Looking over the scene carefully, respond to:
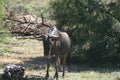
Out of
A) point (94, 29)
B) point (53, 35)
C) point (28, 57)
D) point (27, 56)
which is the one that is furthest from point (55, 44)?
point (27, 56)

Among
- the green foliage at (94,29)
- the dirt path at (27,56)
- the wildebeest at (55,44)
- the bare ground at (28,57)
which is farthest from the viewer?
the green foliage at (94,29)

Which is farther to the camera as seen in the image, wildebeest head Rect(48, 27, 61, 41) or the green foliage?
the green foliage

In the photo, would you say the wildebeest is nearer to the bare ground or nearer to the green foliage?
the bare ground

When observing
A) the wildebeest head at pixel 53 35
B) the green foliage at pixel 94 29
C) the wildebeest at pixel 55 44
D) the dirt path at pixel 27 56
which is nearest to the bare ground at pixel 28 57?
the dirt path at pixel 27 56

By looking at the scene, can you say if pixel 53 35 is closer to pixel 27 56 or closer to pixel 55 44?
pixel 55 44

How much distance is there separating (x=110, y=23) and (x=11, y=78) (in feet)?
18.3

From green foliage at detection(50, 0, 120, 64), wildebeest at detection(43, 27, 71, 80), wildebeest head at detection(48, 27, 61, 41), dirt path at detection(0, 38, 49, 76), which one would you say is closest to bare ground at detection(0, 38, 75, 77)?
dirt path at detection(0, 38, 49, 76)

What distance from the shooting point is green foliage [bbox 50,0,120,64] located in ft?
49.4

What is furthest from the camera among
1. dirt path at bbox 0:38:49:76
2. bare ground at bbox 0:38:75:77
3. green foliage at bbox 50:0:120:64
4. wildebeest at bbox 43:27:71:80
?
green foliage at bbox 50:0:120:64

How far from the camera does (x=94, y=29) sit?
15375 millimetres

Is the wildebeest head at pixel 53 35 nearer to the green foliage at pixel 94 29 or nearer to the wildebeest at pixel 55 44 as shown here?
the wildebeest at pixel 55 44

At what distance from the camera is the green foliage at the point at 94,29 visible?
15.0 meters

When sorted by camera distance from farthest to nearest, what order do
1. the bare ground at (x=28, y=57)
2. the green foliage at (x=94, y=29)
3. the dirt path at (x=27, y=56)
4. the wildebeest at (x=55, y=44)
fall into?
the green foliage at (x=94, y=29), the dirt path at (x=27, y=56), the bare ground at (x=28, y=57), the wildebeest at (x=55, y=44)

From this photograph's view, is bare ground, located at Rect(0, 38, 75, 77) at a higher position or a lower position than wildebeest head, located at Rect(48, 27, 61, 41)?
lower
